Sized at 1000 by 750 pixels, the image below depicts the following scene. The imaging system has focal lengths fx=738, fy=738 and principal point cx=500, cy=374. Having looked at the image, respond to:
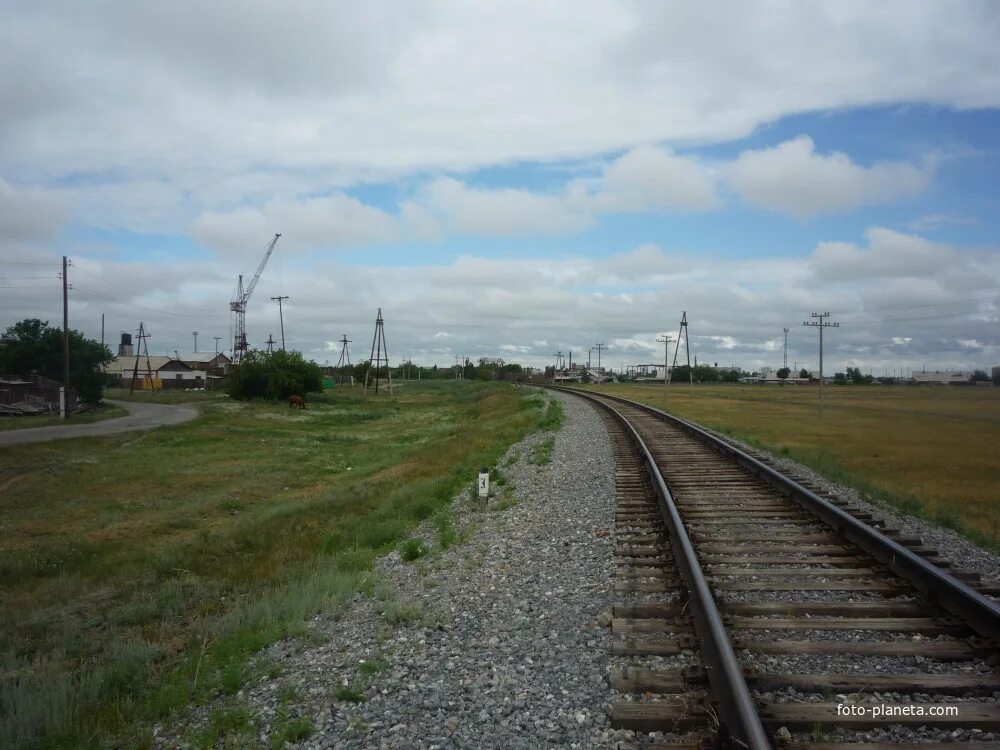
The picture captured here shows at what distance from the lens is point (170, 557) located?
1346cm

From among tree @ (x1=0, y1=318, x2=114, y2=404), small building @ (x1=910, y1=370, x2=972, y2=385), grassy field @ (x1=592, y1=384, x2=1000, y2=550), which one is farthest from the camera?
tree @ (x1=0, y1=318, x2=114, y2=404)

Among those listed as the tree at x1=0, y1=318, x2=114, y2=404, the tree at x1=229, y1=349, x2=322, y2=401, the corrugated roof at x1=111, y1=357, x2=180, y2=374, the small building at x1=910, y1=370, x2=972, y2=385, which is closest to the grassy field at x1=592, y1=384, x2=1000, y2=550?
the small building at x1=910, y1=370, x2=972, y2=385

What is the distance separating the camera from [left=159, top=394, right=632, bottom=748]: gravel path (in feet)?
15.0

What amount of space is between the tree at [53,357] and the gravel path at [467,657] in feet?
188

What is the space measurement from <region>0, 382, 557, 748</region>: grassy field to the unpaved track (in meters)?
3.89

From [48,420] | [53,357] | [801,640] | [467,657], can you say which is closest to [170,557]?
[467,657]

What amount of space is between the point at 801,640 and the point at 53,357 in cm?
6676

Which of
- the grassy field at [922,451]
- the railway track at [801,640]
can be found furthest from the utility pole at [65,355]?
the railway track at [801,640]

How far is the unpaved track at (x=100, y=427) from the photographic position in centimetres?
3585

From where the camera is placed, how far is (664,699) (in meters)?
4.65

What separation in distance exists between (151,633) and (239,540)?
603 centimetres

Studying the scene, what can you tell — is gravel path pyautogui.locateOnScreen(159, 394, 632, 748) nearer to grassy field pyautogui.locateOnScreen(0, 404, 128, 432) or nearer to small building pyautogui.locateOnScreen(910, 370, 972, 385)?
small building pyautogui.locateOnScreen(910, 370, 972, 385)

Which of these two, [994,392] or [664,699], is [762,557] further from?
[994,392]

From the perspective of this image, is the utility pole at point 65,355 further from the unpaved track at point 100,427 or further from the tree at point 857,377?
the tree at point 857,377
